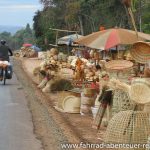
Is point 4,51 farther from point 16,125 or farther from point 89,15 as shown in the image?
point 89,15

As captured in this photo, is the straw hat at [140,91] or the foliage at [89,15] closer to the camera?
the straw hat at [140,91]

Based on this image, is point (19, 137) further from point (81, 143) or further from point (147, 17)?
point (147, 17)

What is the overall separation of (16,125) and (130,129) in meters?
3.39

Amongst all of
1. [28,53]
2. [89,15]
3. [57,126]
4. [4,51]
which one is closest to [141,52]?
[57,126]

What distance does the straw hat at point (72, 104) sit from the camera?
13.7 metres

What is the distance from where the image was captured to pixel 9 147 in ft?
29.9

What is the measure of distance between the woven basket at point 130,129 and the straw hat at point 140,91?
27cm

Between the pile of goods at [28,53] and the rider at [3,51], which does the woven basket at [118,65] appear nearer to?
the rider at [3,51]

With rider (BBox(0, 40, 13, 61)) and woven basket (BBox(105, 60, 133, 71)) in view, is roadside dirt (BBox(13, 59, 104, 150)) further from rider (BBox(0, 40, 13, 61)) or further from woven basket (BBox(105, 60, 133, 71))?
rider (BBox(0, 40, 13, 61))

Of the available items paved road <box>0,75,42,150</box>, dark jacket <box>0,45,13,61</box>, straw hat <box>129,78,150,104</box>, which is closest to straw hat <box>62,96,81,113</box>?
paved road <box>0,75,42,150</box>

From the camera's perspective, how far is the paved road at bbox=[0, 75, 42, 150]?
9391 mm

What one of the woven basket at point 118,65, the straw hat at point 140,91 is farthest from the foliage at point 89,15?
the straw hat at point 140,91

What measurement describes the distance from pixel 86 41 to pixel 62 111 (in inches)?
86.1

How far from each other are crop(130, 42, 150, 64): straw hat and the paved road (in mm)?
3002
